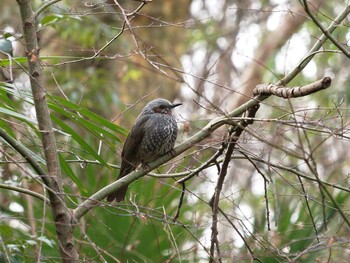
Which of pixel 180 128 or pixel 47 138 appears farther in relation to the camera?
pixel 180 128

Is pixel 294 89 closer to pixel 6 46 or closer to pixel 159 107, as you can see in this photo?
pixel 6 46

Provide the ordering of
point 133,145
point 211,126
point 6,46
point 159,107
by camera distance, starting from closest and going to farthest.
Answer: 1. point 211,126
2. point 6,46
3. point 133,145
4. point 159,107

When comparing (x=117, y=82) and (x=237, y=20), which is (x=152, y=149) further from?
(x=237, y=20)

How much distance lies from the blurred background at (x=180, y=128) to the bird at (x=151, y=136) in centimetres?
12

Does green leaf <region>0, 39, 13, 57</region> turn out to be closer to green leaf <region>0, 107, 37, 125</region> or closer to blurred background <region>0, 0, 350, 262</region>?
blurred background <region>0, 0, 350, 262</region>

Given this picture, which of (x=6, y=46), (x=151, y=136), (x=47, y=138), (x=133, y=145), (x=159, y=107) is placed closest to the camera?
(x=47, y=138)

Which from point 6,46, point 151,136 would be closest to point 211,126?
point 6,46

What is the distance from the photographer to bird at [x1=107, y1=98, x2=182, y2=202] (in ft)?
14.3

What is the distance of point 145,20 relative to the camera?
28.7ft

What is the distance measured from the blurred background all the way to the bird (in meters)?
0.12

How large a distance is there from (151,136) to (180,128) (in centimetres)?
28

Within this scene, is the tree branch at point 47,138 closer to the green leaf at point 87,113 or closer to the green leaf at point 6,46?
the green leaf at point 87,113

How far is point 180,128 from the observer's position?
15.4ft

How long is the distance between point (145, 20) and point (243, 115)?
235 inches
